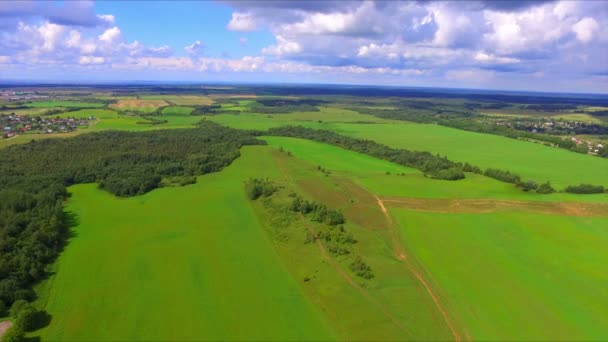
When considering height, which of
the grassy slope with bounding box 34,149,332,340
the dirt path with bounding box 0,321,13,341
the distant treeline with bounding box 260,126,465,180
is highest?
the distant treeline with bounding box 260,126,465,180

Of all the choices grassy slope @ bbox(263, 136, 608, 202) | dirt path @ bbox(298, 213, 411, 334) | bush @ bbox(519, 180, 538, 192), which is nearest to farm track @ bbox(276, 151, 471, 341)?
dirt path @ bbox(298, 213, 411, 334)

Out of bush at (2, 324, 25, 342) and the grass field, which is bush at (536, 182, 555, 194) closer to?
the grass field

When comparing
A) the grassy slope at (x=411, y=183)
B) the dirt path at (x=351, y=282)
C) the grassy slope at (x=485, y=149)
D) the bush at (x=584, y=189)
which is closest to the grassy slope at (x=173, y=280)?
the dirt path at (x=351, y=282)

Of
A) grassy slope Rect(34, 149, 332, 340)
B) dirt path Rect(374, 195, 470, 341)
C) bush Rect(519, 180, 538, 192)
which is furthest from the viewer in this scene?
bush Rect(519, 180, 538, 192)

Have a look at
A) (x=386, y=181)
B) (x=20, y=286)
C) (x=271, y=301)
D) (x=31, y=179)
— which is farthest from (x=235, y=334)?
(x=31, y=179)

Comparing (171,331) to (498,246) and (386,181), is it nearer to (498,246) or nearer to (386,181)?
(498,246)

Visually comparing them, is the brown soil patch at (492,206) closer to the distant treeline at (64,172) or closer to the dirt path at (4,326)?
the distant treeline at (64,172)
